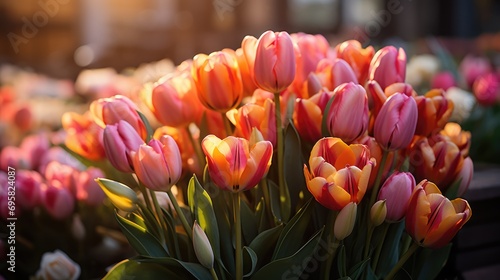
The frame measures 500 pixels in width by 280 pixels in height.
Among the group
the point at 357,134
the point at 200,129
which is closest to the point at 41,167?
the point at 200,129

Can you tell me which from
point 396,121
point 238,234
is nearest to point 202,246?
point 238,234

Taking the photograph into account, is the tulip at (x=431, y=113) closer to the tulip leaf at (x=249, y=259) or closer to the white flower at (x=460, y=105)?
the tulip leaf at (x=249, y=259)

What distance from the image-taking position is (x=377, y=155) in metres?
0.79

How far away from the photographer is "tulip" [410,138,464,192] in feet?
2.74

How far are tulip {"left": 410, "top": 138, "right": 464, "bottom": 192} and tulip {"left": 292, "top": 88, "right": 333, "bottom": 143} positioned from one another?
0.14 meters

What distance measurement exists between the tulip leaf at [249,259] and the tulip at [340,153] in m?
0.12

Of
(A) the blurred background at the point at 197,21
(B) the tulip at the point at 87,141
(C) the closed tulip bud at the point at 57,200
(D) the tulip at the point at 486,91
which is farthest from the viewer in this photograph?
(A) the blurred background at the point at 197,21

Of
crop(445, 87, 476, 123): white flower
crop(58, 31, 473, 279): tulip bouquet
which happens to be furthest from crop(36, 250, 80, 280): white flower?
crop(445, 87, 476, 123): white flower

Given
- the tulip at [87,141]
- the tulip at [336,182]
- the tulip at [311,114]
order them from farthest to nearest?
1. the tulip at [87,141]
2. the tulip at [311,114]
3. the tulip at [336,182]

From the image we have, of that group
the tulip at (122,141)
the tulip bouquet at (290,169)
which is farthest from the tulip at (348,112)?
the tulip at (122,141)

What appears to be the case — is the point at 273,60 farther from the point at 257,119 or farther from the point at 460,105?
the point at 460,105

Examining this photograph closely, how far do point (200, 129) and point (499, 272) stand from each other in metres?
0.53

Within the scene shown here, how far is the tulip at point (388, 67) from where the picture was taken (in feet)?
2.83

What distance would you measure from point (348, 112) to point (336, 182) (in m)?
0.09
